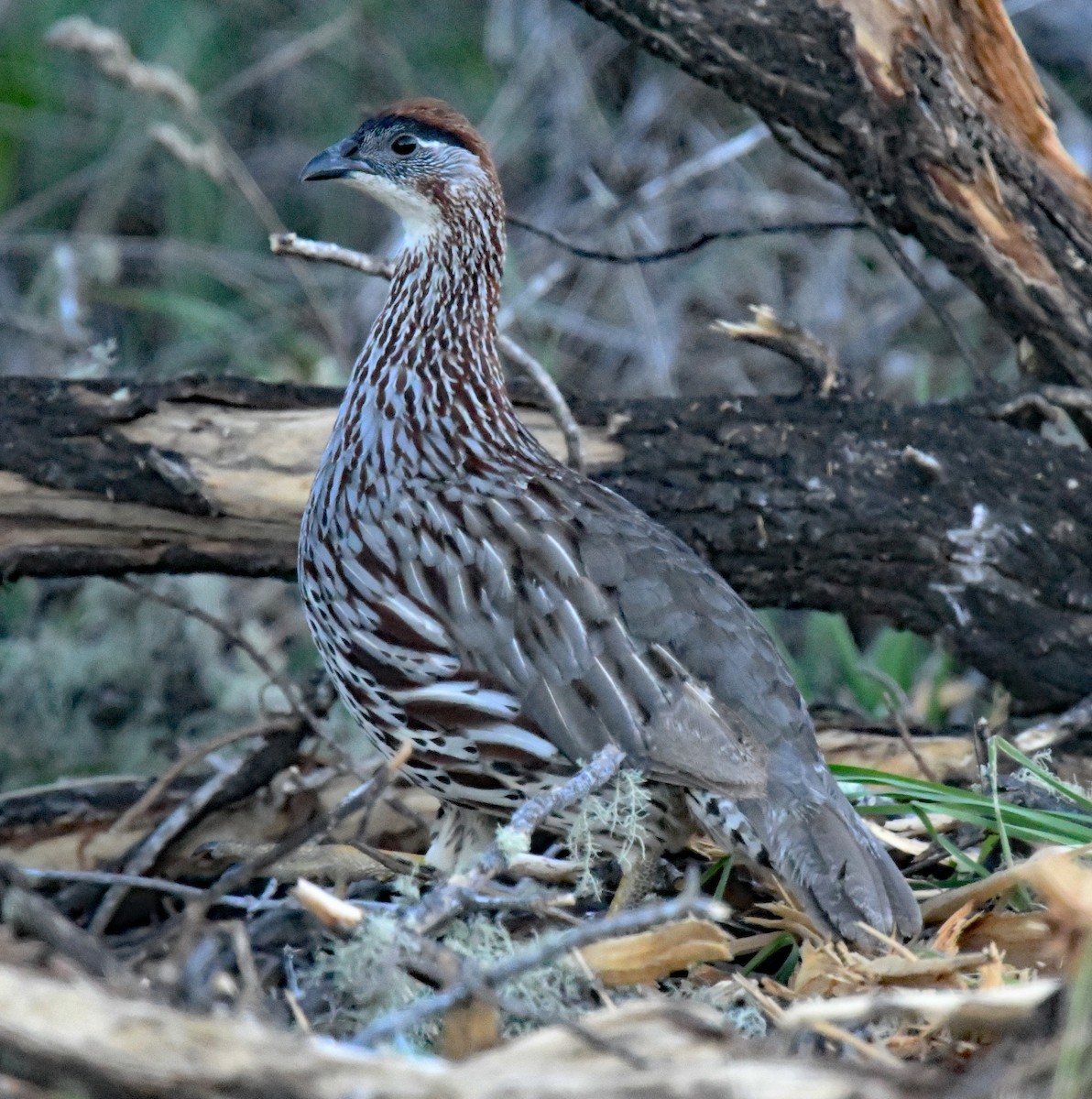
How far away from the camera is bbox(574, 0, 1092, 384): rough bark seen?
3754 mm

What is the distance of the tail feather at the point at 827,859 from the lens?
2.86m

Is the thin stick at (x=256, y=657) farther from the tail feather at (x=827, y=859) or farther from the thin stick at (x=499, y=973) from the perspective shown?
the thin stick at (x=499, y=973)

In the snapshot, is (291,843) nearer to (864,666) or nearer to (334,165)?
(334,165)

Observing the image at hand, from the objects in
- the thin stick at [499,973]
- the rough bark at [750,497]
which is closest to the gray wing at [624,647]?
→ the rough bark at [750,497]

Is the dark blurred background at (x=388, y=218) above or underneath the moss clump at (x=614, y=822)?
above

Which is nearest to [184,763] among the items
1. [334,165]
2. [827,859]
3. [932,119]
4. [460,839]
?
[460,839]

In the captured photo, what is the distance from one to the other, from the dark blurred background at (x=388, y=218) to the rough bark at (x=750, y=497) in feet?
5.64

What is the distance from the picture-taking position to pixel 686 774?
118 inches

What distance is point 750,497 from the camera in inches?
152

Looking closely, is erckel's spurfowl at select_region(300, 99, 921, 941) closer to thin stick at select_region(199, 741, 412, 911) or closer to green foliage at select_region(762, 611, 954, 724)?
thin stick at select_region(199, 741, 412, 911)

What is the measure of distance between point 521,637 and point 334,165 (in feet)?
4.55

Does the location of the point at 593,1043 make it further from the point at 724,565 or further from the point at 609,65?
the point at 609,65

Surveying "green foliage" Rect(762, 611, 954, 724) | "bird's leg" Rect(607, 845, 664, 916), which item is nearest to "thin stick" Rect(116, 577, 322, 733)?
"bird's leg" Rect(607, 845, 664, 916)

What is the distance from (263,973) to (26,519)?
157 cm
